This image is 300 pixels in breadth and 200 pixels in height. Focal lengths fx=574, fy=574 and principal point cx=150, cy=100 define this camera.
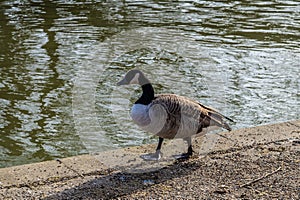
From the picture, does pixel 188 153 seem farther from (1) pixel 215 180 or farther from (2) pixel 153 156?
(1) pixel 215 180

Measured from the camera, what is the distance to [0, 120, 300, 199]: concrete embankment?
4.70m

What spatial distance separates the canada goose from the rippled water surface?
4.46 feet

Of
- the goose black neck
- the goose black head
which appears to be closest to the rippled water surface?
the goose black head

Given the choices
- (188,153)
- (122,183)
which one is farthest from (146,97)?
(122,183)

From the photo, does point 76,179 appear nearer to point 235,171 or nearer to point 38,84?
Result: point 235,171

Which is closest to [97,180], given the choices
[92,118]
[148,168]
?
[148,168]

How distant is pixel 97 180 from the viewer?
498 cm

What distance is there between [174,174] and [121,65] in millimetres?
4796

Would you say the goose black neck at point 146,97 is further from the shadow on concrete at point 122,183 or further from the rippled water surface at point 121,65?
the rippled water surface at point 121,65

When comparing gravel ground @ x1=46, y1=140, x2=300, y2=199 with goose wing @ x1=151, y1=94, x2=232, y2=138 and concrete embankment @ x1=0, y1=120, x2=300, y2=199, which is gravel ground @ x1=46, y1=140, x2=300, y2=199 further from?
goose wing @ x1=151, y1=94, x2=232, y2=138

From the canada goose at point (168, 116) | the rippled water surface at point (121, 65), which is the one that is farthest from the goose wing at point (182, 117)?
the rippled water surface at point (121, 65)

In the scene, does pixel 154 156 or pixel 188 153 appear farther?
pixel 188 153

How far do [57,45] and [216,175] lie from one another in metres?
6.46

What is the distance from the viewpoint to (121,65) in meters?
9.70
